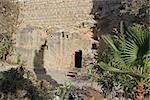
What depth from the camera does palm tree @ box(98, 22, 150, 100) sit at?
6.17m

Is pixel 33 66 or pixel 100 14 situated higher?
pixel 100 14

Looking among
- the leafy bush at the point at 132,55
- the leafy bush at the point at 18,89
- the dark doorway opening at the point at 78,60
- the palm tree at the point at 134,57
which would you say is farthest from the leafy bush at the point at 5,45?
the palm tree at the point at 134,57

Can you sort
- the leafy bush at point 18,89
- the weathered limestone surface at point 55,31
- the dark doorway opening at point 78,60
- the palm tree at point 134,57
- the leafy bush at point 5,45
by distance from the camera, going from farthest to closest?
the leafy bush at point 5,45 → the dark doorway opening at point 78,60 → the weathered limestone surface at point 55,31 → the leafy bush at point 18,89 → the palm tree at point 134,57

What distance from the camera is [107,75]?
27.9 ft

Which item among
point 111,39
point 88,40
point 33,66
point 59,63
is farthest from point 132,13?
point 111,39

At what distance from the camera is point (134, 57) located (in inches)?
251

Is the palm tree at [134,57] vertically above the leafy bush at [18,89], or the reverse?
the palm tree at [134,57]

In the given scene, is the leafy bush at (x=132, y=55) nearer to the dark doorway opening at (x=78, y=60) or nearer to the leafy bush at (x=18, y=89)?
the leafy bush at (x=18, y=89)

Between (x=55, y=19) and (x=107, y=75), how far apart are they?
39.2 feet

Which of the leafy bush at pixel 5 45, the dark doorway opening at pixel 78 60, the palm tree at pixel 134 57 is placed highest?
the palm tree at pixel 134 57

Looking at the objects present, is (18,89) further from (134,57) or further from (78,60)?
(78,60)

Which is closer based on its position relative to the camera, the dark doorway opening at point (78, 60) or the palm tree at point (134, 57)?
the palm tree at point (134, 57)

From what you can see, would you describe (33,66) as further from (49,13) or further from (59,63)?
(49,13)

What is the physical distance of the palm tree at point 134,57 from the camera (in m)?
6.17
